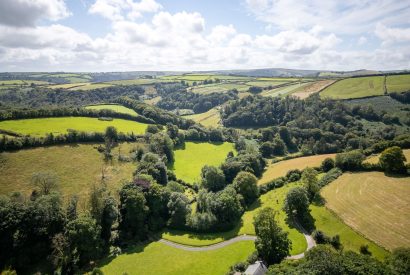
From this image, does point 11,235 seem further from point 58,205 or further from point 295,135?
point 295,135

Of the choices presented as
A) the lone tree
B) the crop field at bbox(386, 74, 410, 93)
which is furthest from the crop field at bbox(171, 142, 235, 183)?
the crop field at bbox(386, 74, 410, 93)

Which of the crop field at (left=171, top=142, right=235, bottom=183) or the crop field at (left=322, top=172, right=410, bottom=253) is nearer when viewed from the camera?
the crop field at (left=322, top=172, right=410, bottom=253)

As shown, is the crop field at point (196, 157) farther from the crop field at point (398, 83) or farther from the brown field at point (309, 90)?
the crop field at point (398, 83)

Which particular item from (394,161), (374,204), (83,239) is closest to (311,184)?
(374,204)

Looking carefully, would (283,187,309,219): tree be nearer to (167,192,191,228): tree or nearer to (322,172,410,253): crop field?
(322,172,410,253): crop field

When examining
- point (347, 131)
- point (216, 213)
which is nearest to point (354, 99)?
point (347, 131)

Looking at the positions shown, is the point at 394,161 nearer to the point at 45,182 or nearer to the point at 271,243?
the point at 271,243

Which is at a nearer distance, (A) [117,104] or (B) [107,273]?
(B) [107,273]
